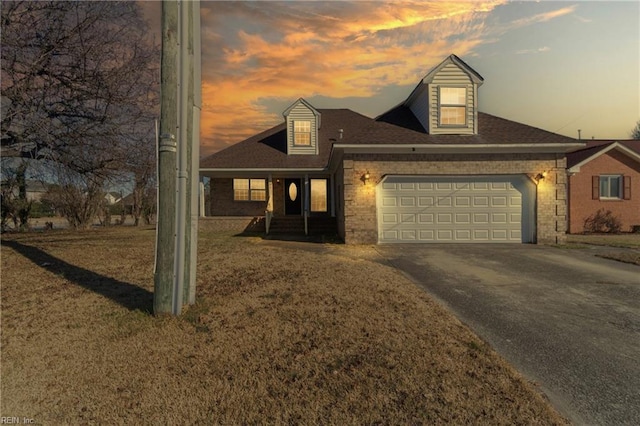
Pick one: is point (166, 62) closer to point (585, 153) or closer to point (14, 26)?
point (14, 26)

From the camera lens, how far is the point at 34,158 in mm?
10602

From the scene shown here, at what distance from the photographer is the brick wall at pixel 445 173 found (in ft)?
42.5

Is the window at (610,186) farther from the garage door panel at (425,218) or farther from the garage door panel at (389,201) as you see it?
the garage door panel at (389,201)

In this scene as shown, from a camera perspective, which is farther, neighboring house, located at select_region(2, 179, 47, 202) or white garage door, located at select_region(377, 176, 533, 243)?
white garage door, located at select_region(377, 176, 533, 243)

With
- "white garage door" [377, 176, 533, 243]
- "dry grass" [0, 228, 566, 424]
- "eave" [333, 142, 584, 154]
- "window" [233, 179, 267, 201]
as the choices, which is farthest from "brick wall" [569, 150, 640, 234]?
"dry grass" [0, 228, 566, 424]

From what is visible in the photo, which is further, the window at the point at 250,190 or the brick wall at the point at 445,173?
the window at the point at 250,190

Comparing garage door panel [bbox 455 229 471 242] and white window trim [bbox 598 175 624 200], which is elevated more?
white window trim [bbox 598 175 624 200]

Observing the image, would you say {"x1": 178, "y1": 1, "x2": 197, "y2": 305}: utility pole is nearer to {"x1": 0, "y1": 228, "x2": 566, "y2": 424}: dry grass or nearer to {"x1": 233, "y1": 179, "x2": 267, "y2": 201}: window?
{"x1": 0, "y1": 228, "x2": 566, "y2": 424}: dry grass

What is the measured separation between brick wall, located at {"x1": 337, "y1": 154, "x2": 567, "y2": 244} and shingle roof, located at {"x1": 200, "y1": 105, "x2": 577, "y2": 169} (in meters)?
0.59

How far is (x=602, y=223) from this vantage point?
18703mm

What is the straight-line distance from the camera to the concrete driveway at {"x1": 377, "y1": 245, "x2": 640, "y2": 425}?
3.13 meters

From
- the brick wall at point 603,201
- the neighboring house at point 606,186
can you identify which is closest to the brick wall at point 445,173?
the neighboring house at point 606,186

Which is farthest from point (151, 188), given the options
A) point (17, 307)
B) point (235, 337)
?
point (235, 337)

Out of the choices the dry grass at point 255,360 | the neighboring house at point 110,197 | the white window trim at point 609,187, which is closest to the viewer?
the dry grass at point 255,360
